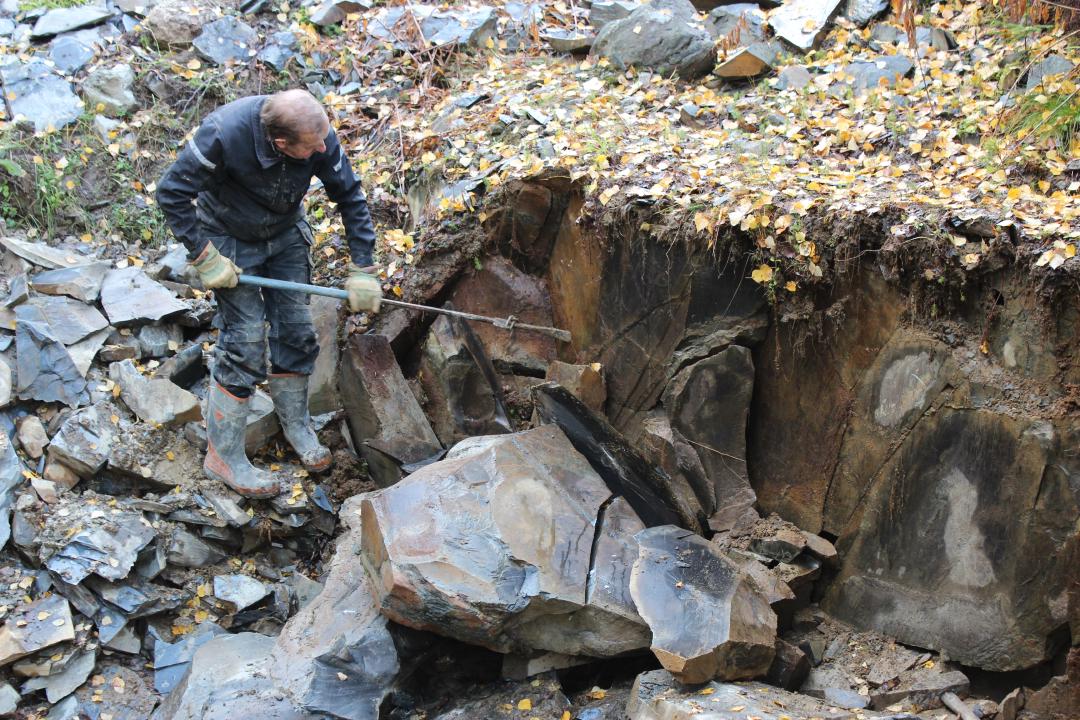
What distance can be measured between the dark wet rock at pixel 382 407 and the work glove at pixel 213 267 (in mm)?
1043

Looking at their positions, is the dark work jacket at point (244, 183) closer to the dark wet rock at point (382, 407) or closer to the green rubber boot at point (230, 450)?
the dark wet rock at point (382, 407)

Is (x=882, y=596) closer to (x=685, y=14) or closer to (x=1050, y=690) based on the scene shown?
(x=1050, y=690)

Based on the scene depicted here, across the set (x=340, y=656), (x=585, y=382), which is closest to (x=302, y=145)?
(x=585, y=382)

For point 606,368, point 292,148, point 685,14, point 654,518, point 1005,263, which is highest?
point 685,14

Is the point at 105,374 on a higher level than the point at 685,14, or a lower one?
lower

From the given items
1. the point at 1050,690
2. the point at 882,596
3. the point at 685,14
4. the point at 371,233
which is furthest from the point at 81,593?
the point at 685,14

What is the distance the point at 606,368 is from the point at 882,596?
5.74 feet

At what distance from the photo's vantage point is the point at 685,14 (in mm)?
6332

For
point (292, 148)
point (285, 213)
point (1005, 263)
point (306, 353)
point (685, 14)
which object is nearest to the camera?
point (1005, 263)

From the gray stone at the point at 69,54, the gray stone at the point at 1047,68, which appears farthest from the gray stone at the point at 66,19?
the gray stone at the point at 1047,68

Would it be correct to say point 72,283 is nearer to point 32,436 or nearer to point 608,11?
point 32,436

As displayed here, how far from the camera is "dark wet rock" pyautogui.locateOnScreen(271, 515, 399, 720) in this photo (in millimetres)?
3873

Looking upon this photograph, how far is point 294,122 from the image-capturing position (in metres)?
3.96

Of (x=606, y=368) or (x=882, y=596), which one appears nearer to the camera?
(x=882, y=596)
